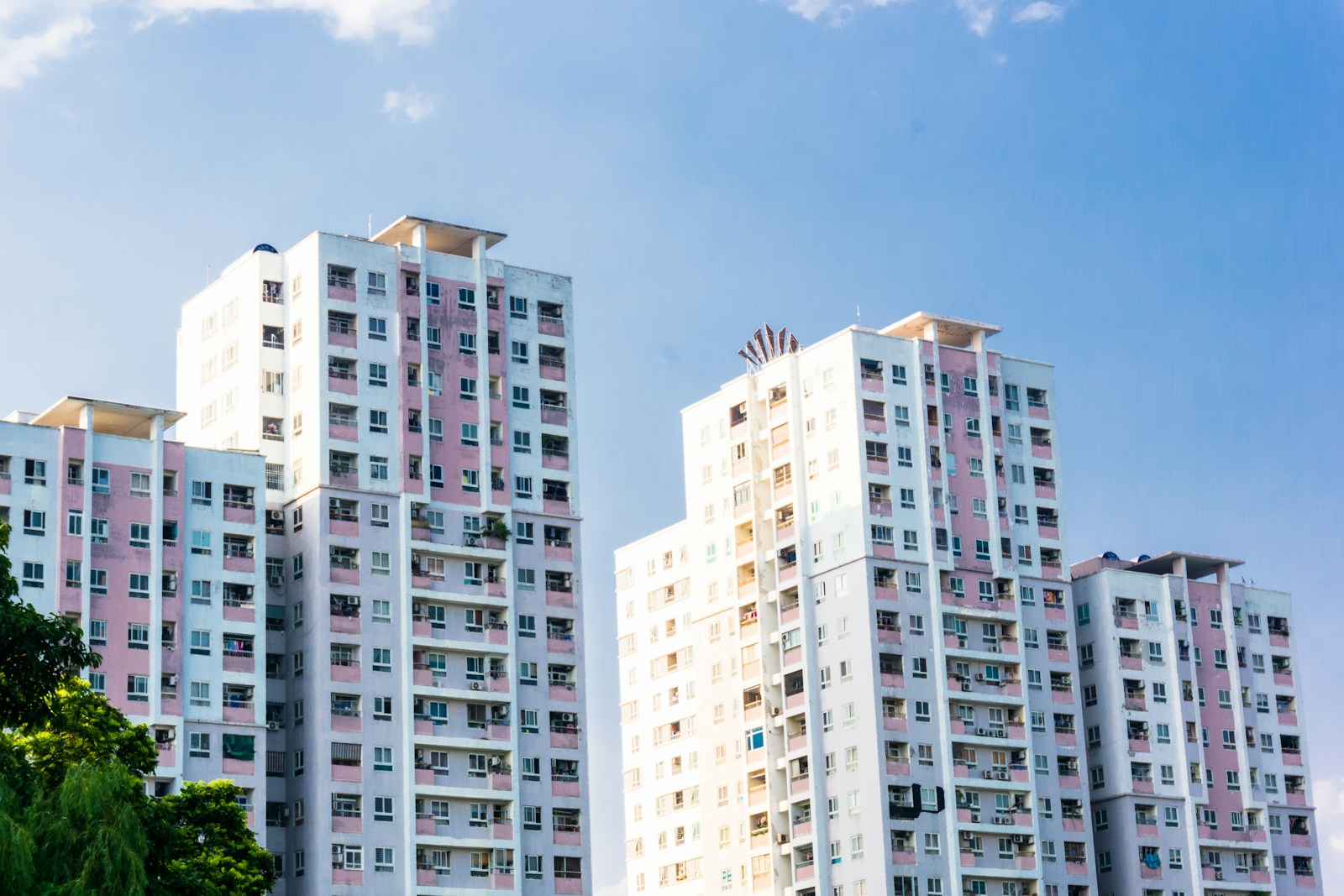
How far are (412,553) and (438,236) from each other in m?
19.1

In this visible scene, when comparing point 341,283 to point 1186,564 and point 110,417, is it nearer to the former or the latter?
point 110,417

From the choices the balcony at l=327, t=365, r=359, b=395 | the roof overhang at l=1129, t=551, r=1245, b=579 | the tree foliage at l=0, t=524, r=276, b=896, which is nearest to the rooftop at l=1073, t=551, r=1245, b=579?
the roof overhang at l=1129, t=551, r=1245, b=579

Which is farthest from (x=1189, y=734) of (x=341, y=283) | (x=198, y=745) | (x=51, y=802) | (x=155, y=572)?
(x=51, y=802)

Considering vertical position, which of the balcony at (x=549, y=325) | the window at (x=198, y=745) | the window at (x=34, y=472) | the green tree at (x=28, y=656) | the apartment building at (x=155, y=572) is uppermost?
the balcony at (x=549, y=325)

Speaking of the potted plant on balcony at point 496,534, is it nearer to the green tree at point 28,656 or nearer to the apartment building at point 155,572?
the apartment building at point 155,572

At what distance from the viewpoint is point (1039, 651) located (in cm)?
14138

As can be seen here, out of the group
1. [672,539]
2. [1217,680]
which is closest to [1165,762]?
[1217,680]

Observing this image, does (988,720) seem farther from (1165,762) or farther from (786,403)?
(786,403)

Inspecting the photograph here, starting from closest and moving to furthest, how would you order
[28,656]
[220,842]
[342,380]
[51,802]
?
[28,656]
[51,802]
[220,842]
[342,380]

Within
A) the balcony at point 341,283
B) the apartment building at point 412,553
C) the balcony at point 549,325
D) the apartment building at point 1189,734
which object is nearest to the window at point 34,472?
the apartment building at point 412,553

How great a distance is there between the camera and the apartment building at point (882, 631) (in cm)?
13375

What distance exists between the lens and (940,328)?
14425 cm

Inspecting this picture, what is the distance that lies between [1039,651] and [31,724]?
9755 cm

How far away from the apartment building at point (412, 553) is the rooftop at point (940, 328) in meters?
23.7
